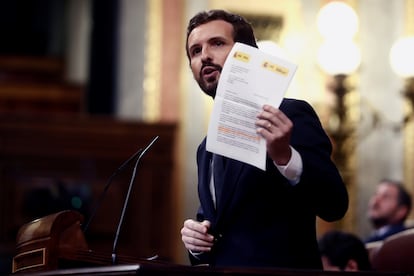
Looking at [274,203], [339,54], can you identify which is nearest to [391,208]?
[339,54]

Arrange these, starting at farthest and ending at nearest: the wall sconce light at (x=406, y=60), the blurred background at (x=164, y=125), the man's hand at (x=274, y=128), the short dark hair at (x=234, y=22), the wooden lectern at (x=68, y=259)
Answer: the blurred background at (x=164, y=125) → the wall sconce light at (x=406, y=60) → the short dark hair at (x=234, y=22) → the man's hand at (x=274, y=128) → the wooden lectern at (x=68, y=259)

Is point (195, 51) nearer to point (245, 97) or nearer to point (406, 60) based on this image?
point (245, 97)

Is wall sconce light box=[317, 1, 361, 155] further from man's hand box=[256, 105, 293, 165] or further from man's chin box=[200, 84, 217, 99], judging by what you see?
man's hand box=[256, 105, 293, 165]

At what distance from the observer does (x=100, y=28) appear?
9.59 m

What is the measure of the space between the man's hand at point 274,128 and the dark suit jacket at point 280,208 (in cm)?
12

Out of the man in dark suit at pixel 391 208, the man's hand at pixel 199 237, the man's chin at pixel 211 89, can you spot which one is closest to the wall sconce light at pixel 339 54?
the man in dark suit at pixel 391 208

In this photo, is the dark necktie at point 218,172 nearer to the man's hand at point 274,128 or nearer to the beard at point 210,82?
the beard at point 210,82

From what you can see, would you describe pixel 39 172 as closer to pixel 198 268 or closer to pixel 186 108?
pixel 186 108

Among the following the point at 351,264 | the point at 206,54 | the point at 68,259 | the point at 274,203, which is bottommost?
the point at 351,264

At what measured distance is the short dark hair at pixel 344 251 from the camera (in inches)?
168

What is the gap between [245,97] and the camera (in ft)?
9.02

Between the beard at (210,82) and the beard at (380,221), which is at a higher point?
the beard at (210,82)

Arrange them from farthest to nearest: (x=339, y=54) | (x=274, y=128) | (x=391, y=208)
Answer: (x=339, y=54), (x=391, y=208), (x=274, y=128)

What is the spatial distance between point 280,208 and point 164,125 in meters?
5.52
